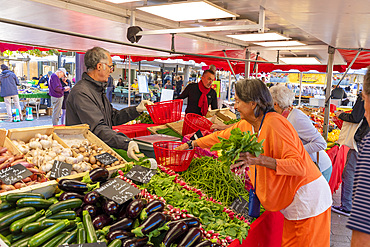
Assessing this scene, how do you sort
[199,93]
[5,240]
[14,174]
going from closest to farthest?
[5,240]
[14,174]
[199,93]

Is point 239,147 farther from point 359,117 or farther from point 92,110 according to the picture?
point 359,117

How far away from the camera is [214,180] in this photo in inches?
94.6

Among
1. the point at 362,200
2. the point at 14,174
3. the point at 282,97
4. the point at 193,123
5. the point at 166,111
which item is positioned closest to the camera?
the point at 362,200

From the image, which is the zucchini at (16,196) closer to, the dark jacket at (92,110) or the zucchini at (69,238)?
the zucchini at (69,238)

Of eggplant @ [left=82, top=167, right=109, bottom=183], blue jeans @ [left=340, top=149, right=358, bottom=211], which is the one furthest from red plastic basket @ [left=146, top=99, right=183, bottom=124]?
blue jeans @ [left=340, top=149, right=358, bottom=211]

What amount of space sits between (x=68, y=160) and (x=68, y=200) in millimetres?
566

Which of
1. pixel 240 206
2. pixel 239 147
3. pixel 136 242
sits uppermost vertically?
pixel 239 147

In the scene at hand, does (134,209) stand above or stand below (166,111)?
below

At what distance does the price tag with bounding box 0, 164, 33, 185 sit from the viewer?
5.82 feet

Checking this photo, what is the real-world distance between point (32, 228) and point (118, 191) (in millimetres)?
479

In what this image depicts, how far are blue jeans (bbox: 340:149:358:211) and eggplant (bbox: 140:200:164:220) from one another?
4.12m

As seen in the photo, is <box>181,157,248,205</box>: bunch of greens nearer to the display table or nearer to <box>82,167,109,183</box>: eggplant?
<box>82,167,109,183</box>: eggplant

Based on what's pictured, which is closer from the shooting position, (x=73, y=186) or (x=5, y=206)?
(x=5, y=206)

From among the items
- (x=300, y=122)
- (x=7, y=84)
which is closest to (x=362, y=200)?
(x=300, y=122)
